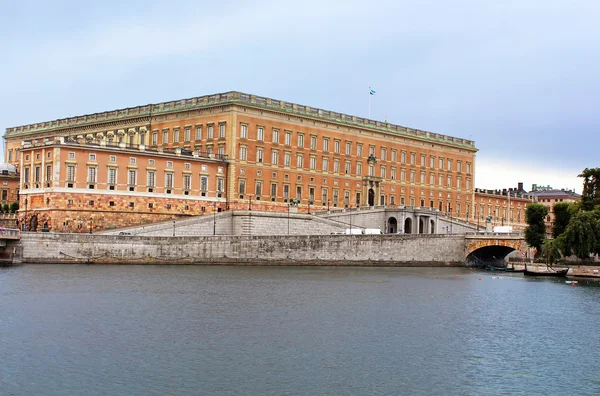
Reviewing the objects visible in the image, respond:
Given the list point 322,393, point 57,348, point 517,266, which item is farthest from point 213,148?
point 322,393

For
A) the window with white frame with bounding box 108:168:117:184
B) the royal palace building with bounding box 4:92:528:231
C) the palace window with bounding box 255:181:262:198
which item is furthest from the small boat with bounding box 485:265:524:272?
the window with white frame with bounding box 108:168:117:184

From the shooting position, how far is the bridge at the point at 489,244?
85.5 m

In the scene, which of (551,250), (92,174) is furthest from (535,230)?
(92,174)

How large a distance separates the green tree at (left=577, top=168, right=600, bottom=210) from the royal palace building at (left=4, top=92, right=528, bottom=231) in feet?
88.0

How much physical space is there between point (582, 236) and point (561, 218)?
452 inches

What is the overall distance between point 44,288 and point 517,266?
49.7 meters

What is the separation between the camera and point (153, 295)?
48.6 m

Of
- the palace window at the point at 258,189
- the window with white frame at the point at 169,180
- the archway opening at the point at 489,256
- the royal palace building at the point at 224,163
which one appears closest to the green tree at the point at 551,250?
the archway opening at the point at 489,256

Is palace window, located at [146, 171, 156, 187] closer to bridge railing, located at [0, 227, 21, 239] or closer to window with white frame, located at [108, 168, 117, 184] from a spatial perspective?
window with white frame, located at [108, 168, 117, 184]

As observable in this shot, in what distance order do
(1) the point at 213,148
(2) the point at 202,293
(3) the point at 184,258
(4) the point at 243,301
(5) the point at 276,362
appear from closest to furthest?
1. (5) the point at 276,362
2. (4) the point at 243,301
3. (2) the point at 202,293
4. (3) the point at 184,258
5. (1) the point at 213,148

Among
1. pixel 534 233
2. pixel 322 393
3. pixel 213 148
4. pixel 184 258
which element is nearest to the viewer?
pixel 322 393

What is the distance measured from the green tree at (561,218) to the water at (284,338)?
83.4 feet

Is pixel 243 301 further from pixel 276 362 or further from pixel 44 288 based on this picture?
pixel 276 362

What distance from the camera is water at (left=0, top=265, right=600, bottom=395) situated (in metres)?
28.1
